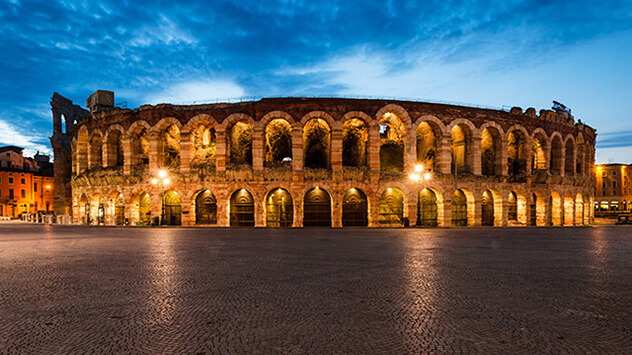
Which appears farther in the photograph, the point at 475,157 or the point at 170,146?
the point at 170,146

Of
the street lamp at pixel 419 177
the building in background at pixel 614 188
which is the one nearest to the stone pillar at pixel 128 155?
the street lamp at pixel 419 177

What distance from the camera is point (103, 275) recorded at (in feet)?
25.8

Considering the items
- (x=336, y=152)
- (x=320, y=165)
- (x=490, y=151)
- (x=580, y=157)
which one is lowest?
(x=320, y=165)

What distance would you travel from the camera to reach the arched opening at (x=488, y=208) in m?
30.5

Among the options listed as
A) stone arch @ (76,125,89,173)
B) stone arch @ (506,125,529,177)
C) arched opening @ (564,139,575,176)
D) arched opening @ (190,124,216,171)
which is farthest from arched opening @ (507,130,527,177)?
stone arch @ (76,125,89,173)

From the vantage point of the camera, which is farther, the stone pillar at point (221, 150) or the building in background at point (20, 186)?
the building in background at point (20, 186)

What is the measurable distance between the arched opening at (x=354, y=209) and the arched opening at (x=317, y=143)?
10.5ft

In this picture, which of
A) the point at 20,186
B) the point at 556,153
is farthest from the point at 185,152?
the point at 20,186

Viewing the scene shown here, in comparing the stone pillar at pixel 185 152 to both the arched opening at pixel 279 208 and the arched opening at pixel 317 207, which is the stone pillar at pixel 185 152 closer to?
the arched opening at pixel 279 208

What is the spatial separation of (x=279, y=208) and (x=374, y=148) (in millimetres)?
9011

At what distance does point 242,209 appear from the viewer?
27.8m

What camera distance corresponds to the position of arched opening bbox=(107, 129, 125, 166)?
3120 centimetres

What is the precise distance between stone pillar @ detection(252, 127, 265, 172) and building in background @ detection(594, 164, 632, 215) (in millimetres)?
77552

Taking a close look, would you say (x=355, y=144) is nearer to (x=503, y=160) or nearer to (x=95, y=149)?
(x=503, y=160)
